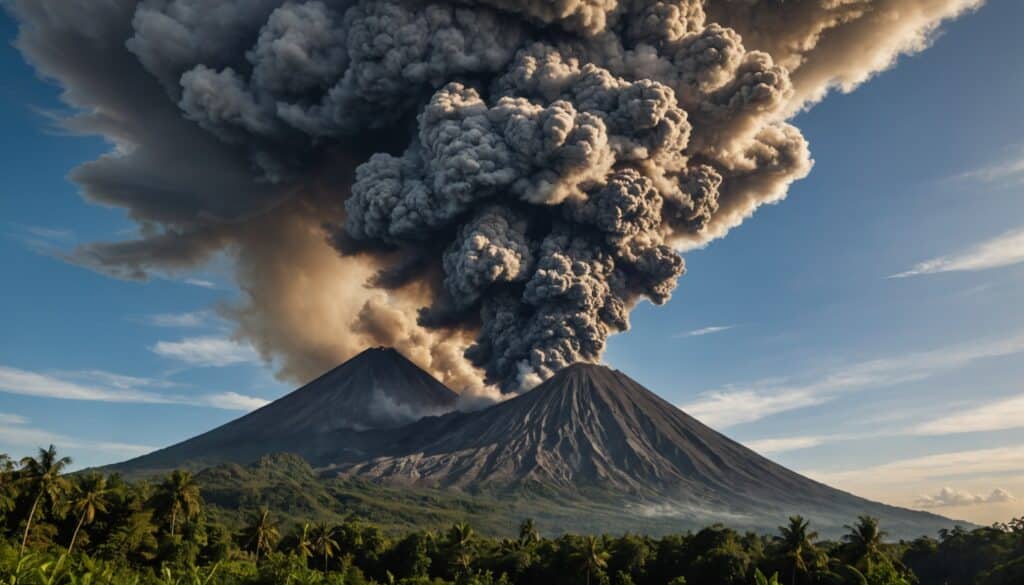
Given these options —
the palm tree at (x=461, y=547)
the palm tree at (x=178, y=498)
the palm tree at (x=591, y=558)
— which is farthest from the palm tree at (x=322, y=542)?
the palm tree at (x=591, y=558)

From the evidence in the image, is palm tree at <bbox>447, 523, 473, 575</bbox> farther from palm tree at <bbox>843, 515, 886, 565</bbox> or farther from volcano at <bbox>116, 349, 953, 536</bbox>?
volcano at <bbox>116, 349, 953, 536</bbox>

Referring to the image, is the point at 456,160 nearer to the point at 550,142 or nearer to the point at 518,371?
the point at 550,142

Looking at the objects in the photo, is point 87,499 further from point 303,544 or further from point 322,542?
point 322,542

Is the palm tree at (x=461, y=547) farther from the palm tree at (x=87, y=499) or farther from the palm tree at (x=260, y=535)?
the palm tree at (x=87, y=499)

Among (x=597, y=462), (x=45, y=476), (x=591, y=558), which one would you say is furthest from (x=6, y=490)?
(x=597, y=462)

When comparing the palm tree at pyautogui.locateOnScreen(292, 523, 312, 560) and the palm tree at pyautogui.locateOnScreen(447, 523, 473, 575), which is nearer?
the palm tree at pyautogui.locateOnScreen(447, 523, 473, 575)

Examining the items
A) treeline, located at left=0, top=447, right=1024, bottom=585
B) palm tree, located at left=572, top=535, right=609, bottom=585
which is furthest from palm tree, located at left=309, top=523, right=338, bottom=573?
palm tree, located at left=572, top=535, right=609, bottom=585
